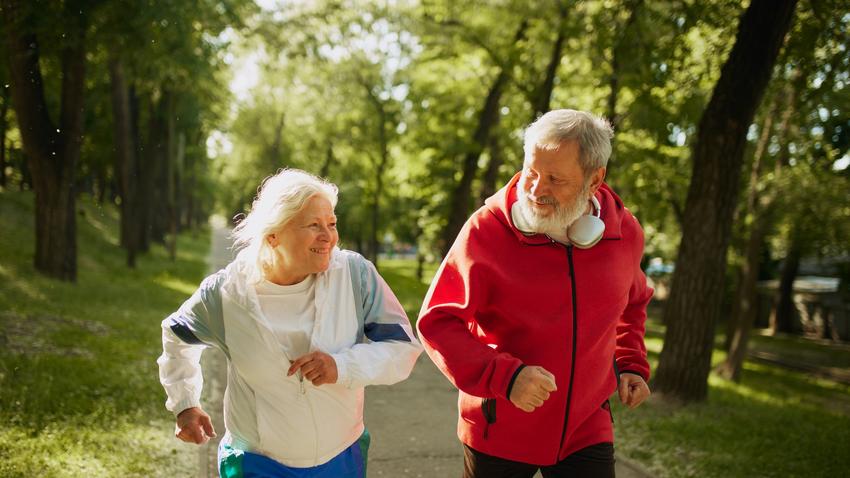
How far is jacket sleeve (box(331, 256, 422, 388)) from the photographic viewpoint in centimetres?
253

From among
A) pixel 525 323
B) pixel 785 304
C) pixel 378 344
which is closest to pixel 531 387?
pixel 525 323

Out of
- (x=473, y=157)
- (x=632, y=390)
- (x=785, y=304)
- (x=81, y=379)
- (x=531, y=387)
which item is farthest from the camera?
(x=785, y=304)

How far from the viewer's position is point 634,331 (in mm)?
3061

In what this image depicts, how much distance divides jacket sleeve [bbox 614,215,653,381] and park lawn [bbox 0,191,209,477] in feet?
11.0

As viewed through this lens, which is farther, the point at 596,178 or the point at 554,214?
the point at 596,178

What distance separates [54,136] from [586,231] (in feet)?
42.2

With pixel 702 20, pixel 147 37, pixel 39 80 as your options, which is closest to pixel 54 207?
pixel 39 80

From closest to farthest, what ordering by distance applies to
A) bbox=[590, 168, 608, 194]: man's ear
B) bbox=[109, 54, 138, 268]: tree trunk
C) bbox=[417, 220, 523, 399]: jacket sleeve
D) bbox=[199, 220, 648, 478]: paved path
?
1. bbox=[417, 220, 523, 399]: jacket sleeve
2. bbox=[590, 168, 608, 194]: man's ear
3. bbox=[199, 220, 648, 478]: paved path
4. bbox=[109, 54, 138, 268]: tree trunk

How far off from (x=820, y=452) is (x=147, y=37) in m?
10.7

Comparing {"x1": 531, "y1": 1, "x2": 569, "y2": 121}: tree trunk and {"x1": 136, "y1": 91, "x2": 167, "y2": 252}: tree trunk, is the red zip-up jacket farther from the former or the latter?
{"x1": 136, "y1": 91, "x2": 167, "y2": 252}: tree trunk

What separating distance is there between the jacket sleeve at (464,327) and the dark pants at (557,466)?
37 centimetres

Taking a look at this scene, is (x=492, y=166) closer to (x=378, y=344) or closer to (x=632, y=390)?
(x=632, y=390)

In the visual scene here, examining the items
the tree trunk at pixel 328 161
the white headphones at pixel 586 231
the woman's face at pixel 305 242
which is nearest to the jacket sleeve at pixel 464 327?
the white headphones at pixel 586 231

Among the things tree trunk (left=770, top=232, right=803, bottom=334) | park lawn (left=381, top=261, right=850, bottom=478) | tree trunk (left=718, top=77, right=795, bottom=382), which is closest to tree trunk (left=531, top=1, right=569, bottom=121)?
tree trunk (left=718, top=77, right=795, bottom=382)
